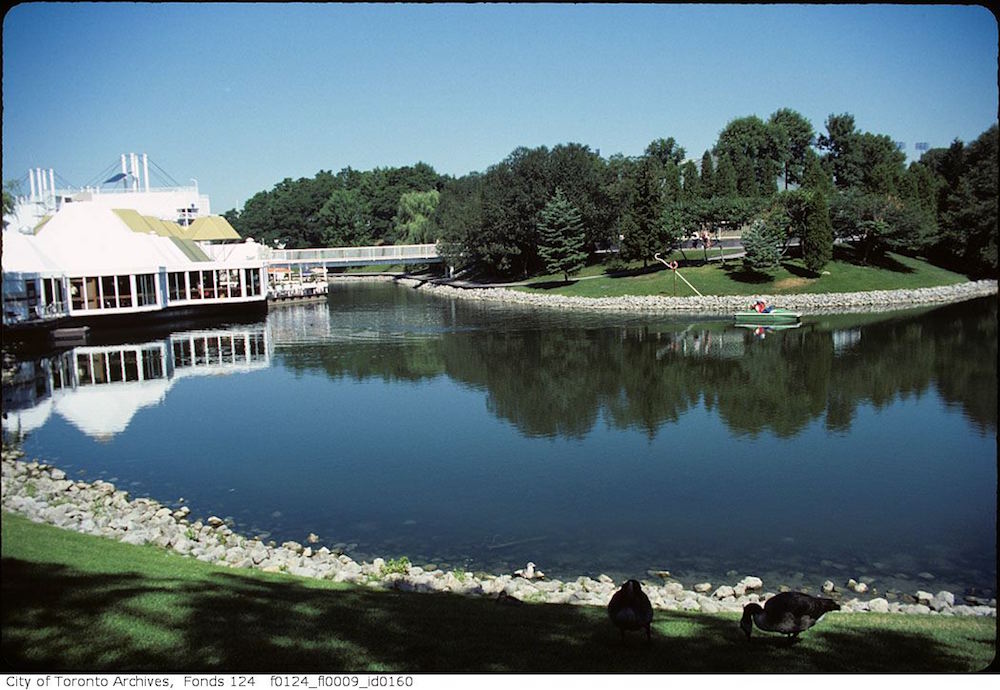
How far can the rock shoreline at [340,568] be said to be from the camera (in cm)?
570

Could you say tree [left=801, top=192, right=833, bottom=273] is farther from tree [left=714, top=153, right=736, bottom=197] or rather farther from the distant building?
the distant building

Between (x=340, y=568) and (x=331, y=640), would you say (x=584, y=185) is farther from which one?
(x=331, y=640)

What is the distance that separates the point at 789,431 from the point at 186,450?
757 cm

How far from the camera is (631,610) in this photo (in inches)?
155

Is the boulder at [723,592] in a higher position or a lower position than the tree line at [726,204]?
lower

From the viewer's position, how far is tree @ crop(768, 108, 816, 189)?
40666mm

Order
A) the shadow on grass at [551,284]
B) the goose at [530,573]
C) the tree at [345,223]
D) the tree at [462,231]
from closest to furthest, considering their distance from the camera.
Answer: the goose at [530,573], the shadow on grass at [551,284], the tree at [462,231], the tree at [345,223]

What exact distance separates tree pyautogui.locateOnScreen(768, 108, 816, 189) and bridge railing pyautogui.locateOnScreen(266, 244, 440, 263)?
1750 cm

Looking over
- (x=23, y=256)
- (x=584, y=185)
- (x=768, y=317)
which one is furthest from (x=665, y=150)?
(x=23, y=256)

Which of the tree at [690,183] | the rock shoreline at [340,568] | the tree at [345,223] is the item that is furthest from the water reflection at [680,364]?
the tree at [345,223]

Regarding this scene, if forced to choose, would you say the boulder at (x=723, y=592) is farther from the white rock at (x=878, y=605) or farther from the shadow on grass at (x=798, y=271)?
the shadow on grass at (x=798, y=271)

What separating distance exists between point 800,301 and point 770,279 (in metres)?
2.15

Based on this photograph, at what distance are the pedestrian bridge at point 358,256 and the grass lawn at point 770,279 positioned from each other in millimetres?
13262

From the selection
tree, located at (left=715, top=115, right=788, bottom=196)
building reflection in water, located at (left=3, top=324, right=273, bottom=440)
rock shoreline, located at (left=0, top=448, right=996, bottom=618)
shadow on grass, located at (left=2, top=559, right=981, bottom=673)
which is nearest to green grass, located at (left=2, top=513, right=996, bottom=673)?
shadow on grass, located at (left=2, top=559, right=981, bottom=673)
